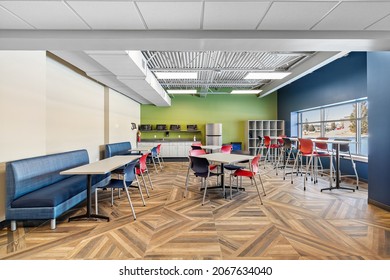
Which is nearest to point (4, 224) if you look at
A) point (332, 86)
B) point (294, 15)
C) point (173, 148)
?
point (294, 15)

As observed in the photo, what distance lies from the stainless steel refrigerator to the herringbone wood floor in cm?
527

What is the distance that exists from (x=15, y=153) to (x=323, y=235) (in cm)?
456

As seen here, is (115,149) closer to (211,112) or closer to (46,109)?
(46,109)

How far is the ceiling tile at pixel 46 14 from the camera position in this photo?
6.73 feet

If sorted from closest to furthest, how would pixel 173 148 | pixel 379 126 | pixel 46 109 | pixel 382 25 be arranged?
pixel 382 25 → pixel 379 126 → pixel 46 109 → pixel 173 148

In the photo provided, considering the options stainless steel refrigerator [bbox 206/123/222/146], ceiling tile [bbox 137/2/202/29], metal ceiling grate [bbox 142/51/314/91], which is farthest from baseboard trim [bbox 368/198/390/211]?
stainless steel refrigerator [bbox 206/123/222/146]

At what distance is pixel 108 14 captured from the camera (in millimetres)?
2236

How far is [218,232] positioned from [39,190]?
9.05 ft

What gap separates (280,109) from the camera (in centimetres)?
934

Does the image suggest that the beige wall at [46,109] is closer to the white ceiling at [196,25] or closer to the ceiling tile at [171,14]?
the white ceiling at [196,25]

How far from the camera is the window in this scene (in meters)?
5.30

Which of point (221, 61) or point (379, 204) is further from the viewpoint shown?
point (221, 61)

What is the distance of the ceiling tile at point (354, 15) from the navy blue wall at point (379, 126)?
1.32 metres

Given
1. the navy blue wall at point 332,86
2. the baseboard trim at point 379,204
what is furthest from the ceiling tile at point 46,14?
the navy blue wall at point 332,86
